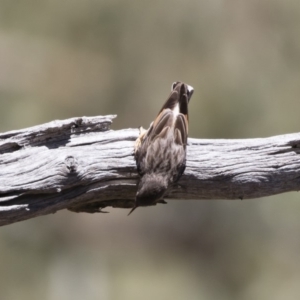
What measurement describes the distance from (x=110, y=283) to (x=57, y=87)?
3.70 metres

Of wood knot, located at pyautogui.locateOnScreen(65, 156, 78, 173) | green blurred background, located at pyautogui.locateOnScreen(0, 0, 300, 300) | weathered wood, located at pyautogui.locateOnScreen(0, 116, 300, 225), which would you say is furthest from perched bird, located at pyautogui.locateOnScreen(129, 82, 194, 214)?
green blurred background, located at pyautogui.locateOnScreen(0, 0, 300, 300)

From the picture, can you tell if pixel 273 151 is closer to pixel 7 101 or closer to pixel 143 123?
pixel 143 123

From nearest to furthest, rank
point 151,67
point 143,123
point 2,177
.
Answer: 1. point 2,177
2. point 143,123
3. point 151,67

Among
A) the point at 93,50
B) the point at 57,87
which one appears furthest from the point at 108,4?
the point at 57,87

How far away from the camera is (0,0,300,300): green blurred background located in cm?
1009

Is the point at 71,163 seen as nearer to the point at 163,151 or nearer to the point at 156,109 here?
the point at 163,151

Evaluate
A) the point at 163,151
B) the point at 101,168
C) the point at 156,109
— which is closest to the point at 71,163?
the point at 101,168

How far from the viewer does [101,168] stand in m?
4.64

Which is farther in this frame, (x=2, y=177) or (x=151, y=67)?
(x=151, y=67)

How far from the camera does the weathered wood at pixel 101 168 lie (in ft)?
14.8

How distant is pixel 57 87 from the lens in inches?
455

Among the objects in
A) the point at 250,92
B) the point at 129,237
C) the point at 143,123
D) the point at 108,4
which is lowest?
the point at 129,237

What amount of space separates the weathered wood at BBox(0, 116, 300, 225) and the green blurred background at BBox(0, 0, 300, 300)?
5290 mm

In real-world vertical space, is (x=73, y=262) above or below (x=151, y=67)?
below
